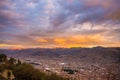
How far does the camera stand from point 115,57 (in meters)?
168

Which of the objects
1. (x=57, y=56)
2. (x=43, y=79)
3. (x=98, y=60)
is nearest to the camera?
(x=43, y=79)

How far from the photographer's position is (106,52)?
172m

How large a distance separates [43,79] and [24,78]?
2.71 metres

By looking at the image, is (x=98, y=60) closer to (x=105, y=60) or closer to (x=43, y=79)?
(x=105, y=60)

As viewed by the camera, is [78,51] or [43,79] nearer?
[43,79]

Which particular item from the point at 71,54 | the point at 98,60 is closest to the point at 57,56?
the point at 71,54

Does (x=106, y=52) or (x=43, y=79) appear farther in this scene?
(x=106, y=52)

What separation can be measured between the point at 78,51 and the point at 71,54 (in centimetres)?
496

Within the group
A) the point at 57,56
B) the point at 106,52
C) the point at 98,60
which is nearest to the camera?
the point at 98,60

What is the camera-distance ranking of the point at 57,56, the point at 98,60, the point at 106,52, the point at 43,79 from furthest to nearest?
the point at 57,56
the point at 106,52
the point at 98,60
the point at 43,79

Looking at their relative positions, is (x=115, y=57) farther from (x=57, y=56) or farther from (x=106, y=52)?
(x=57, y=56)

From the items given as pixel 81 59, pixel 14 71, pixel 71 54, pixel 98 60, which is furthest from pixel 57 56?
pixel 14 71

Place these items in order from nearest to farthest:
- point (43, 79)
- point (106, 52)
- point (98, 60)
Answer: point (43, 79) → point (98, 60) → point (106, 52)

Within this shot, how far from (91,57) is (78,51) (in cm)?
1544
